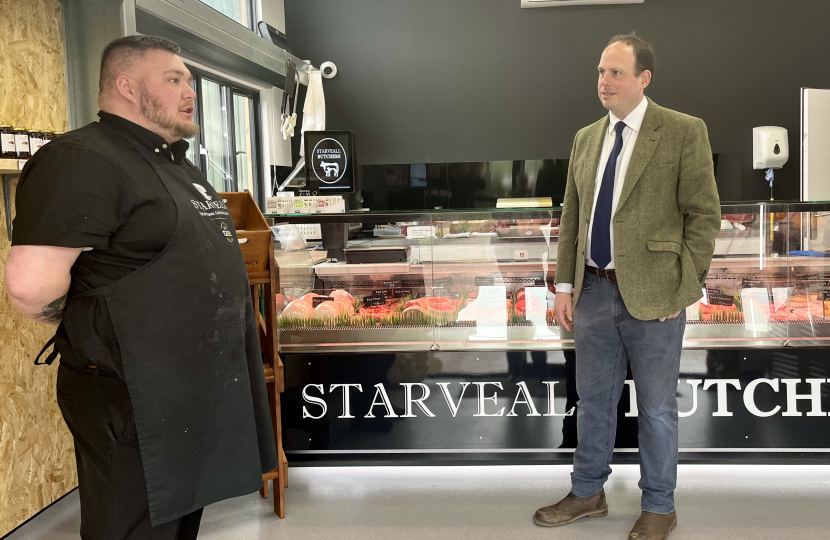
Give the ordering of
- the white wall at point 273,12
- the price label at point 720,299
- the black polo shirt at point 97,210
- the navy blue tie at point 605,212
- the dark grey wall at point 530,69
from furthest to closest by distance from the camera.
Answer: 1. the white wall at point 273,12
2. the dark grey wall at point 530,69
3. the price label at point 720,299
4. the navy blue tie at point 605,212
5. the black polo shirt at point 97,210

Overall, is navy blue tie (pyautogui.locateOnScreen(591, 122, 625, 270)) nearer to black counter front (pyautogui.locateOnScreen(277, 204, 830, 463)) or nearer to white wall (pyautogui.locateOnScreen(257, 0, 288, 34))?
black counter front (pyautogui.locateOnScreen(277, 204, 830, 463))

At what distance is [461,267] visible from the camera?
3.18 meters

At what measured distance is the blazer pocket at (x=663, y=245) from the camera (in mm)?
2355

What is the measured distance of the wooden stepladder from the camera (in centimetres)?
258

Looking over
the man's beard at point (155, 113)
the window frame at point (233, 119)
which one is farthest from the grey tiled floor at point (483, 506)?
the window frame at point (233, 119)

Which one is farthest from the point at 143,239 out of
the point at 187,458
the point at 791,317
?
the point at 791,317

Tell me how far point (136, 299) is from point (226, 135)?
5.73m

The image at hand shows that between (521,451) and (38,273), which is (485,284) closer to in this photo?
(521,451)

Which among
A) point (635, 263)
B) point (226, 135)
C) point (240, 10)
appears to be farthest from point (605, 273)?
point (240, 10)

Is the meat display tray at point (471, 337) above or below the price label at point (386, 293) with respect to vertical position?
below

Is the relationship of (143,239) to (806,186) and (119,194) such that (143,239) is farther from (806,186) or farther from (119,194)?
(806,186)

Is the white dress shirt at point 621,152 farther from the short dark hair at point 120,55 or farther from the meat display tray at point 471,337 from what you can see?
the short dark hair at point 120,55

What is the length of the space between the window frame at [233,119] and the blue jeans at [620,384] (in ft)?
15.0

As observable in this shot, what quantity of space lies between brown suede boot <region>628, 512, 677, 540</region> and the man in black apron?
150 centimetres
